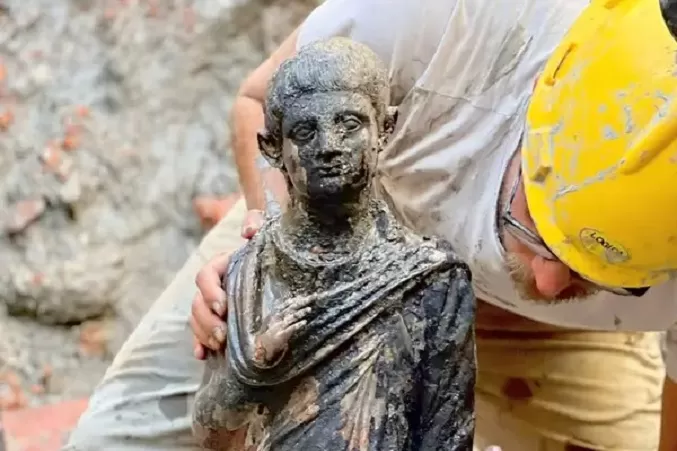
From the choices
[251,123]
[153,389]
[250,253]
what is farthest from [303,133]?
[153,389]

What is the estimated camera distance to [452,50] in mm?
1181

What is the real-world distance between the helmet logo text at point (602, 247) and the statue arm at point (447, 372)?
0.15m

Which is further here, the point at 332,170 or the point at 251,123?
the point at 251,123

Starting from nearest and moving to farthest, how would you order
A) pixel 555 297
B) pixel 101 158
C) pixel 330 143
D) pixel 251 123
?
pixel 330 143
pixel 555 297
pixel 251 123
pixel 101 158

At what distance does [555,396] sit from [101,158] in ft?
3.09

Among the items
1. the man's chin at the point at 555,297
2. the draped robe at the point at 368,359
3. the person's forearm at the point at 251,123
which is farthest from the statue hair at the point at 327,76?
the person's forearm at the point at 251,123

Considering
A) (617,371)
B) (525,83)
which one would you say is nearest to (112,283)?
(617,371)

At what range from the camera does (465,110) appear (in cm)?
118

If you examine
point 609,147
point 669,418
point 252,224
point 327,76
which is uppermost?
point 327,76

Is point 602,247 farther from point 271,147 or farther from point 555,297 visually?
point 271,147

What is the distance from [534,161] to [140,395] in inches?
26.3

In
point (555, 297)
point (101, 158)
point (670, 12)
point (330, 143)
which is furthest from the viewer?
point (101, 158)

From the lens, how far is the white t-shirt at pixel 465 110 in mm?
1136

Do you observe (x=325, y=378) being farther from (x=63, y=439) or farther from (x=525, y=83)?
(x=63, y=439)
